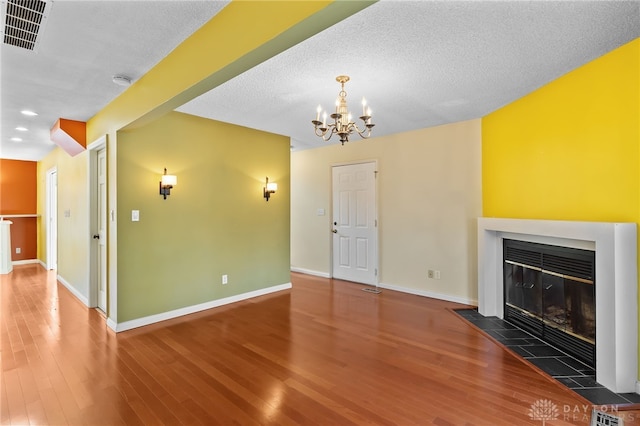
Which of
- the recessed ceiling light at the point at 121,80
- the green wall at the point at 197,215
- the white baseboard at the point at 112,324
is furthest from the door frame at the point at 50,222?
the recessed ceiling light at the point at 121,80

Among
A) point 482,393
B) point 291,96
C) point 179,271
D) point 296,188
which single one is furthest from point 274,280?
point 482,393

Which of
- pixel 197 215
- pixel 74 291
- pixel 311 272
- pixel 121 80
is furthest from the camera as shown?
pixel 311 272

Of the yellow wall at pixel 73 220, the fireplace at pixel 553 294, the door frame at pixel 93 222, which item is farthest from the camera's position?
the yellow wall at pixel 73 220

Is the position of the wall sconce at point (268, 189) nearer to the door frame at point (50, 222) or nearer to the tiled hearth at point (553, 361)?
the tiled hearth at point (553, 361)

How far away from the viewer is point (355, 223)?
5680mm

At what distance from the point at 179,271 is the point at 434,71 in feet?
11.9

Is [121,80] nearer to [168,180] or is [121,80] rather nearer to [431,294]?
[168,180]

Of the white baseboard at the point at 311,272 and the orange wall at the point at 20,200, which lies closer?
the white baseboard at the point at 311,272

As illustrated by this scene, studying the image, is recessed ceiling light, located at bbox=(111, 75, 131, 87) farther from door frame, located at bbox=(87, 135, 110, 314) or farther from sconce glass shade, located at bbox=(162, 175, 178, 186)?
door frame, located at bbox=(87, 135, 110, 314)

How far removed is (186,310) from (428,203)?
369 centimetres

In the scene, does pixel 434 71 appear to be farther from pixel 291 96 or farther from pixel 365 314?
pixel 365 314

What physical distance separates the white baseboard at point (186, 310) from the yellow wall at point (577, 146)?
3.52 metres

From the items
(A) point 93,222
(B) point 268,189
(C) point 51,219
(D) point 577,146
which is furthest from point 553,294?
(C) point 51,219

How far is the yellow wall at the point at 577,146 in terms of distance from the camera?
2354mm
